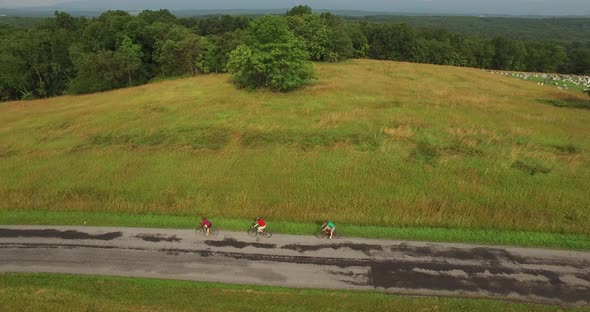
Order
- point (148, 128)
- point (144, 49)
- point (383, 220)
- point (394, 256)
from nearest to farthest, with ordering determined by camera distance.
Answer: point (394, 256)
point (383, 220)
point (148, 128)
point (144, 49)

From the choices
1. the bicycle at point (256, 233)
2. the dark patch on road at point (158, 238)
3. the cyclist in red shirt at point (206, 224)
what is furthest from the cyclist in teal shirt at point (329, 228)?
the dark patch on road at point (158, 238)

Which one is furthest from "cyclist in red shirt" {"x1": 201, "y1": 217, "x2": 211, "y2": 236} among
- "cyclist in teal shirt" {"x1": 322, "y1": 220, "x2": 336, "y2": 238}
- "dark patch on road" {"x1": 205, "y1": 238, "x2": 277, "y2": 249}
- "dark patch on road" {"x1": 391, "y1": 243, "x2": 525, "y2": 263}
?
"dark patch on road" {"x1": 391, "y1": 243, "x2": 525, "y2": 263}

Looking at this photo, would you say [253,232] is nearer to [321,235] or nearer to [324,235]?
[321,235]

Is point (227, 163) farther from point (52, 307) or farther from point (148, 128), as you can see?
point (52, 307)

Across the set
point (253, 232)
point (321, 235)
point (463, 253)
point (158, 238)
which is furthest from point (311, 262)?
point (158, 238)

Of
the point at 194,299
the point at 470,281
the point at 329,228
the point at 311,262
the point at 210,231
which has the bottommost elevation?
the point at 194,299

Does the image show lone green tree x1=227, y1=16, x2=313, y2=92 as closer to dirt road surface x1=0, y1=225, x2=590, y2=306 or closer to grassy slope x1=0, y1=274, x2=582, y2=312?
dirt road surface x1=0, y1=225, x2=590, y2=306

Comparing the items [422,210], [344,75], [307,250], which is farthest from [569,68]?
[307,250]
